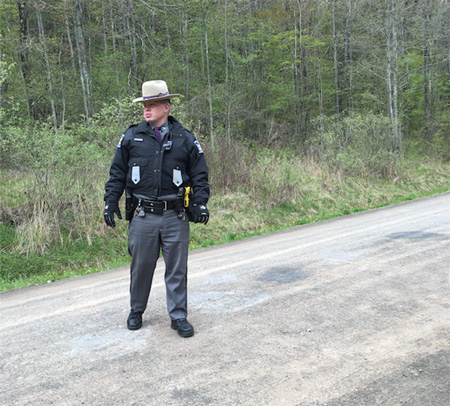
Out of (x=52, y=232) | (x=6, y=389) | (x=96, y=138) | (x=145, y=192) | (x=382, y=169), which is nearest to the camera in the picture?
(x=6, y=389)

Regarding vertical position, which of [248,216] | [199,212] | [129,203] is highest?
[129,203]

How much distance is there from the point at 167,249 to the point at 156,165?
0.78 m

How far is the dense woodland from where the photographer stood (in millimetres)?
19906

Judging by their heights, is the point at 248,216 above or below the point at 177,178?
below

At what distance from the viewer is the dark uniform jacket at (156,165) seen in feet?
12.4

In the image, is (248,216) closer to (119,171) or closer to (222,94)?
(119,171)

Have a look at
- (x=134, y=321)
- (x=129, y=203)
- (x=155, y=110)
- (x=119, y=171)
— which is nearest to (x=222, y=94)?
(x=155, y=110)

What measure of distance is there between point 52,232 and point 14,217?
933 mm

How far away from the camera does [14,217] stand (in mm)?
8781

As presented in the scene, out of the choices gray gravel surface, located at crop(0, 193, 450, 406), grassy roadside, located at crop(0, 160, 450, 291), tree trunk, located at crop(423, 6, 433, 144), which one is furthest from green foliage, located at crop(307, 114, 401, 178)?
tree trunk, located at crop(423, 6, 433, 144)

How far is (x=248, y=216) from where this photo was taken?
1148cm

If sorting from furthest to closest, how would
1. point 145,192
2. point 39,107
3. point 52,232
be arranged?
point 39,107, point 52,232, point 145,192

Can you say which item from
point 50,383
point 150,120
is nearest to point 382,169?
point 150,120

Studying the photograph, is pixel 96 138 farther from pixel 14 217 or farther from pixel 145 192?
pixel 145 192
